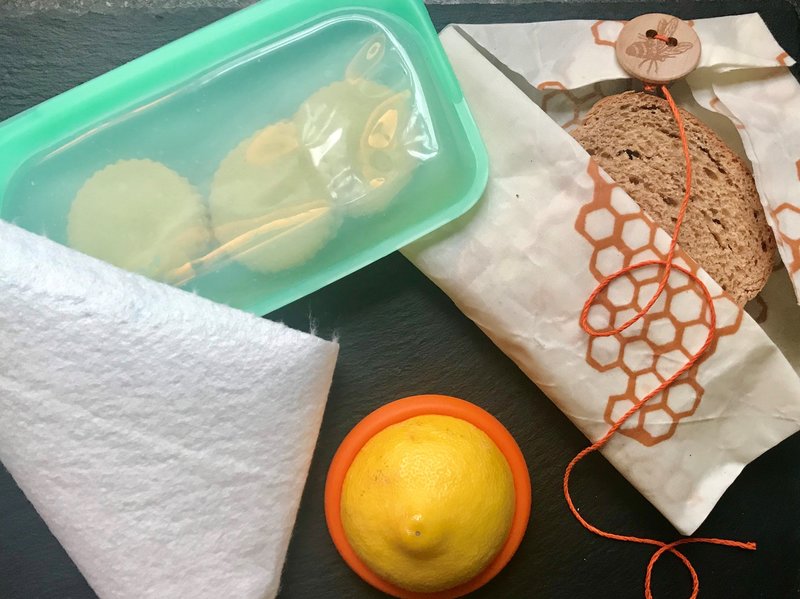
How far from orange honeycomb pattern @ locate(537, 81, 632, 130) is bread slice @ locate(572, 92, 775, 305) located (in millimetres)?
37

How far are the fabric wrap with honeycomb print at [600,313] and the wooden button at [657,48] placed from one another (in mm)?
101

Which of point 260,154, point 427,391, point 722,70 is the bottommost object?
point 427,391

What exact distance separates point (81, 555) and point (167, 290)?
0.22 m

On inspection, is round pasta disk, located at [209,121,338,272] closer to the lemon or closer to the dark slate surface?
the dark slate surface

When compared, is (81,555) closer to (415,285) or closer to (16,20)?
(415,285)

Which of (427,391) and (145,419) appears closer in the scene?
(145,419)

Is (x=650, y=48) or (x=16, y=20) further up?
(x=16, y=20)

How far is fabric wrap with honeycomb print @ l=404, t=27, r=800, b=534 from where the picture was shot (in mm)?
555

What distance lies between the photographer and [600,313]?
0.56m

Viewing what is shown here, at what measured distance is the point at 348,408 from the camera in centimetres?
62

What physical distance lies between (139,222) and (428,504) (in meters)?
0.32

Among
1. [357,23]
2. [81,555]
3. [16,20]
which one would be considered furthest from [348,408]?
[16,20]

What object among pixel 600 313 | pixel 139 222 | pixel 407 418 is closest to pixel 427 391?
pixel 407 418

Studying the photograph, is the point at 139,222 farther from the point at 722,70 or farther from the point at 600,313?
the point at 722,70
